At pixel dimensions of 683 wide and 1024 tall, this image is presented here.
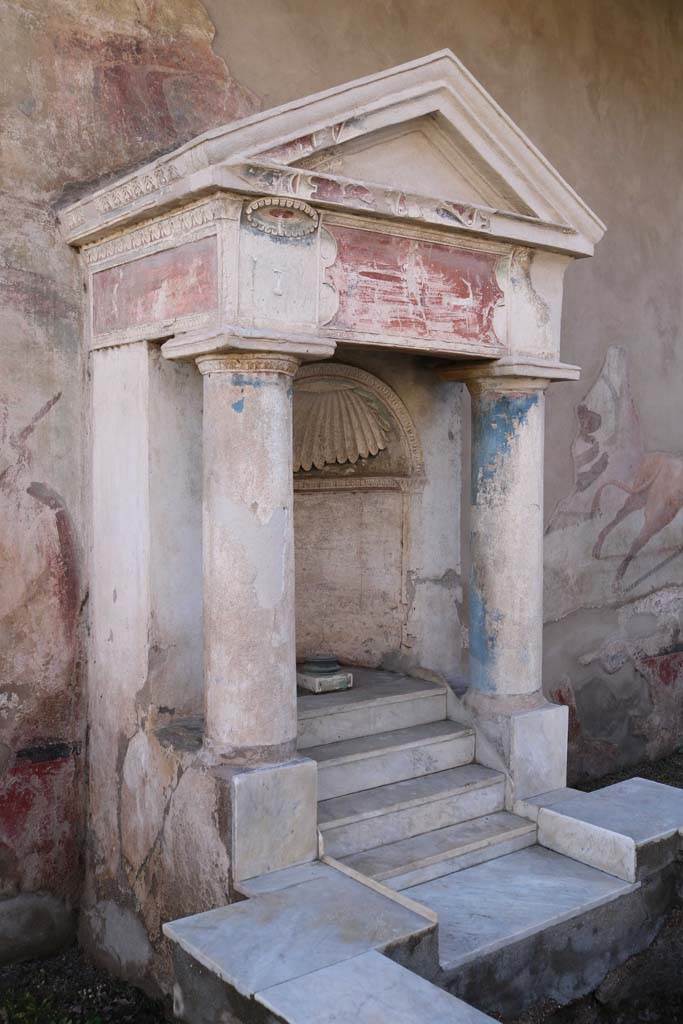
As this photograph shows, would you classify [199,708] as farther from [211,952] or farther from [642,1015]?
[642,1015]

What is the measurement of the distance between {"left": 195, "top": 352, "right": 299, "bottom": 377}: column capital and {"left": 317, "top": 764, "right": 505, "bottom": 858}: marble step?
190 centimetres

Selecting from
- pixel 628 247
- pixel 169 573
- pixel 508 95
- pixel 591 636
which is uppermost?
pixel 508 95

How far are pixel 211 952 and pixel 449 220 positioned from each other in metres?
2.95

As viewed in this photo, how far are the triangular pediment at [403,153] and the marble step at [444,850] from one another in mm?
2682

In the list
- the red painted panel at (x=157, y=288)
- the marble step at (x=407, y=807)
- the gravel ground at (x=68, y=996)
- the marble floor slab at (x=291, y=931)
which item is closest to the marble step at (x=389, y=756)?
the marble step at (x=407, y=807)

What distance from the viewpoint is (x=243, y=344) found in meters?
3.66

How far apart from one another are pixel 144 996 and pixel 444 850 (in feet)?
4.66

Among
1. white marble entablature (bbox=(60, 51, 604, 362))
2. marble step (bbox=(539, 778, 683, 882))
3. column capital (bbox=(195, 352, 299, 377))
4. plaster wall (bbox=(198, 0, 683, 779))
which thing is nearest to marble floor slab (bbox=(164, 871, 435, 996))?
marble step (bbox=(539, 778, 683, 882))

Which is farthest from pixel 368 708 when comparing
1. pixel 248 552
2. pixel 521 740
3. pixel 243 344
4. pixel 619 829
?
pixel 243 344

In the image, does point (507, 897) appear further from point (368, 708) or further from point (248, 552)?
point (248, 552)

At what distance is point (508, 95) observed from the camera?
20.3 feet

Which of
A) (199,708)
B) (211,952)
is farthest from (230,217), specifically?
(211,952)

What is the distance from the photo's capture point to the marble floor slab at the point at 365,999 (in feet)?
9.53

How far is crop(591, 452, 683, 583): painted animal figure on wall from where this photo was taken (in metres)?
6.95
